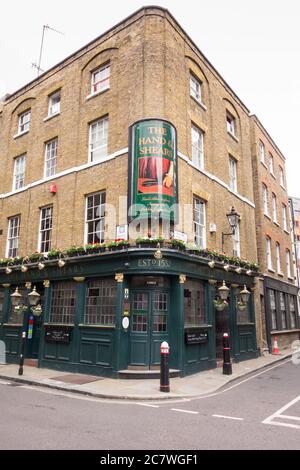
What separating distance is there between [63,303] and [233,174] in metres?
10.7

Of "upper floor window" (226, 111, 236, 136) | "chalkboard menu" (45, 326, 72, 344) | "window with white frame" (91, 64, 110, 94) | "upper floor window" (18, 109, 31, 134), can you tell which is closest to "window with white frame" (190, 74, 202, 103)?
"upper floor window" (226, 111, 236, 136)

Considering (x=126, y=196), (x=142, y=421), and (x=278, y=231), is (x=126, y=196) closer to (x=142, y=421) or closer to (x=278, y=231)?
(x=142, y=421)

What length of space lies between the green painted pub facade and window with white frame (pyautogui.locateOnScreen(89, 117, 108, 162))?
14.6 feet

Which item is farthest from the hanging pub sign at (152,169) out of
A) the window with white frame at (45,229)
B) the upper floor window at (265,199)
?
Result: the upper floor window at (265,199)

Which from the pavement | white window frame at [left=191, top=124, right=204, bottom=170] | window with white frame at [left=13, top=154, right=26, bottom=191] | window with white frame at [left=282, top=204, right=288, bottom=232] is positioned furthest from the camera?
window with white frame at [left=282, top=204, right=288, bottom=232]

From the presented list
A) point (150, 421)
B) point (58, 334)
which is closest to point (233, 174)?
point (58, 334)

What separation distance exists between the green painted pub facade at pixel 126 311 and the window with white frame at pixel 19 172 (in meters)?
5.24

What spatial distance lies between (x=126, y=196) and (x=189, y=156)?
3.34 m

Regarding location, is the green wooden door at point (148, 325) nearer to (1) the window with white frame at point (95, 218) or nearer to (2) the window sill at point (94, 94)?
(1) the window with white frame at point (95, 218)

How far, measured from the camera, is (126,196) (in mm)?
12516

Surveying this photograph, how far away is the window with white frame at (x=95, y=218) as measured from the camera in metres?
13.3

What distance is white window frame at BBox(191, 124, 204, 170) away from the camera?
589 inches

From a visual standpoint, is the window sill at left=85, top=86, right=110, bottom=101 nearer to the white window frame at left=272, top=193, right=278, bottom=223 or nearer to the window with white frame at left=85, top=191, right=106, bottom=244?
the window with white frame at left=85, top=191, right=106, bottom=244

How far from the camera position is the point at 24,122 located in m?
18.5
